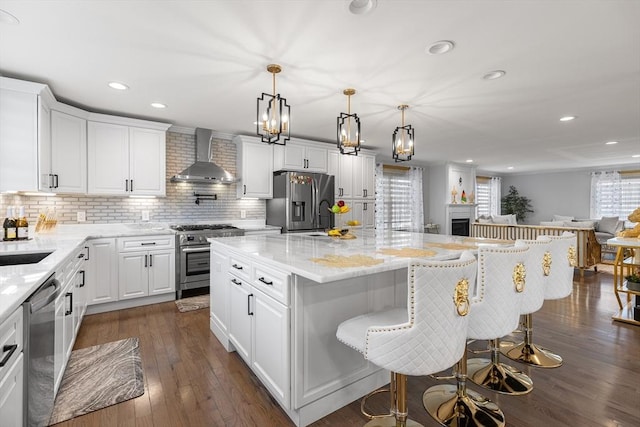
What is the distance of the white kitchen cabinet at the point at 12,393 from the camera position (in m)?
1.05

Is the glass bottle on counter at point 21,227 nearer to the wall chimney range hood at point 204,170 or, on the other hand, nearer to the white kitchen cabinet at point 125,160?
the white kitchen cabinet at point 125,160

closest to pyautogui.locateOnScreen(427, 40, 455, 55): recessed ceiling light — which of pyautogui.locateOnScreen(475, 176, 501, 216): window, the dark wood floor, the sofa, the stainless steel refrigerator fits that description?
the dark wood floor

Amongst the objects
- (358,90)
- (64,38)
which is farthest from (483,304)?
(64,38)

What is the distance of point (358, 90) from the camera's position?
318cm

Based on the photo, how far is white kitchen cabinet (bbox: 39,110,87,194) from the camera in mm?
3324

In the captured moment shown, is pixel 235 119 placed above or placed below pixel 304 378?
above

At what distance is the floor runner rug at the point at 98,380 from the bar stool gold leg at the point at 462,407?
192cm

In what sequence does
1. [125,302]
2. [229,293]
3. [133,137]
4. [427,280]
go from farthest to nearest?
[133,137] < [125,302] < [229,293] < [427,280]

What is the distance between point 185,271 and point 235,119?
2.15 m

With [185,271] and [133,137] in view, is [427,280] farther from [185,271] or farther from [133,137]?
[133,137]

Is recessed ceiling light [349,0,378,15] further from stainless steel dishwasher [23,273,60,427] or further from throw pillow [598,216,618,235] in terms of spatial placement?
throw pillow [598,216,618,235]

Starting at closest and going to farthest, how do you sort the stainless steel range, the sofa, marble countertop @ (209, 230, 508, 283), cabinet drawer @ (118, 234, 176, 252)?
marble countertop @ (209, 230, 508, 283)
cabinet drawer @ (118, 234, 176, 252)
the stainless steel range
the sofa

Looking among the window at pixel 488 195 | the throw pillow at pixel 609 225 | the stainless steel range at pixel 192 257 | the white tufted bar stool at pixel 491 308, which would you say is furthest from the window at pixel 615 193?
the stainless steel range at pixel 192 257

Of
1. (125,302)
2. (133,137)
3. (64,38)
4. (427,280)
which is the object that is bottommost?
(125,302)
